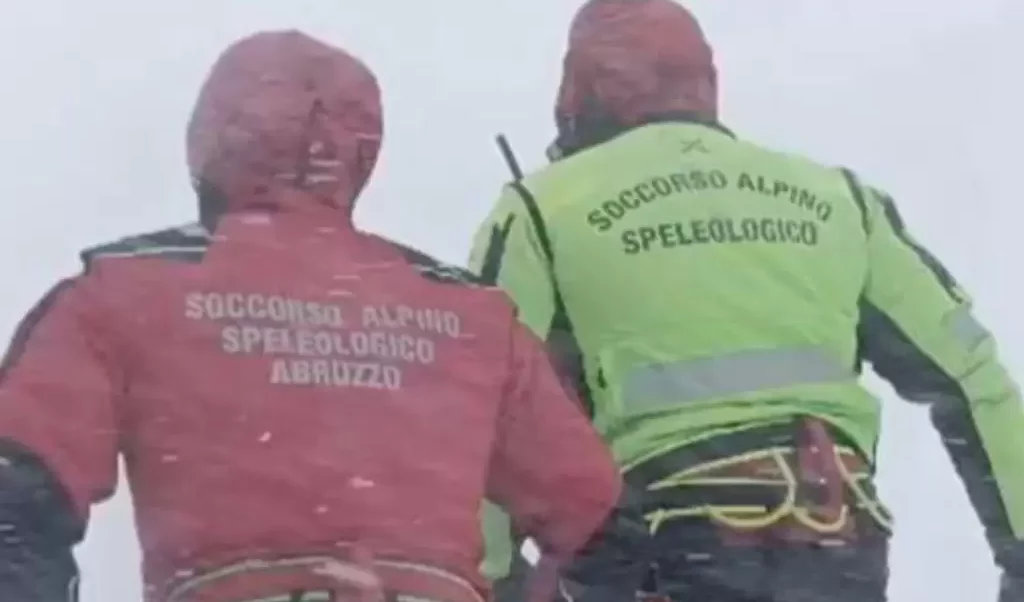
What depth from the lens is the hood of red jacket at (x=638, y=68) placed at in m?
2.48

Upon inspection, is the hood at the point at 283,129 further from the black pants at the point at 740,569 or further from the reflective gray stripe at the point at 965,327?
the reflective gray stripe at the point at 965,327

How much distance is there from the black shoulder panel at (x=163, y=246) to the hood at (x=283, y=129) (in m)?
0.03

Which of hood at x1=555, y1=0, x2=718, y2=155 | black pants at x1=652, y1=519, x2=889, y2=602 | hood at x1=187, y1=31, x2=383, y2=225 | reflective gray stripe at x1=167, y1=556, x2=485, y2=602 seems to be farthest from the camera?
hood at x1=555, y1=0, x2=718, y2=155

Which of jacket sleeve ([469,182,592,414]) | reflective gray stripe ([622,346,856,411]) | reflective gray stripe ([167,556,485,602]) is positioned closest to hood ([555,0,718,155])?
jacket sleeve ([469,182,592,414])

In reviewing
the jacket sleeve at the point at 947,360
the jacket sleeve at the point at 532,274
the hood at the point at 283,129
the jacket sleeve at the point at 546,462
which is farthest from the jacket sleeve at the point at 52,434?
the jacket sleeve at the point at 947,360

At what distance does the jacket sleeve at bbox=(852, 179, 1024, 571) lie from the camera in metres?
2.49

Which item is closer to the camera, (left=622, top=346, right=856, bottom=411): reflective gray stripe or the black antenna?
(left=622, top=346, right=856, bottom=411): reflective gray stripe

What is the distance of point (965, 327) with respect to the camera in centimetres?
251

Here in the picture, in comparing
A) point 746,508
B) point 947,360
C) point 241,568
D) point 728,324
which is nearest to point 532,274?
point 728,324

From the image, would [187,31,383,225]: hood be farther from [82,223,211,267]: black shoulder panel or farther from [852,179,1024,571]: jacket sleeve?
[852,179,1024,571]: jacket sleeve

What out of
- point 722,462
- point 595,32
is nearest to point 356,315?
point 722,462

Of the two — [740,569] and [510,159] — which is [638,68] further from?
[740,569]

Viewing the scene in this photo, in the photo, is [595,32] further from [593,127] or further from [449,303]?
[449,303]

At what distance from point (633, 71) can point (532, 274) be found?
0.23 m
